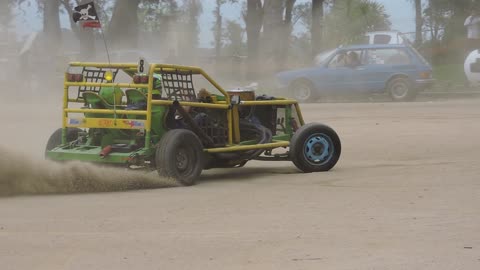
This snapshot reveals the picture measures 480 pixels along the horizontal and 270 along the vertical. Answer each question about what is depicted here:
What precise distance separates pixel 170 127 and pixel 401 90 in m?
15.5

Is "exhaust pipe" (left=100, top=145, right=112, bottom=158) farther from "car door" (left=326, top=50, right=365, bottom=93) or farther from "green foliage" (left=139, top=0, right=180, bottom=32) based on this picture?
"green foliage" (left=139, top=0, right=180, bottom=32)

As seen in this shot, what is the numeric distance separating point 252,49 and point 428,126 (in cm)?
2045

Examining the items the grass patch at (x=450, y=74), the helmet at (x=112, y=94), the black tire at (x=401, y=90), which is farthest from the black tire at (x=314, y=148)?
the grass patch at (x=450, y=74)

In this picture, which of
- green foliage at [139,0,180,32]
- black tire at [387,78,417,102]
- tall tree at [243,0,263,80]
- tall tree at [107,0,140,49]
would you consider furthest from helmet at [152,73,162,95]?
green foliage at [139,0,180,32]

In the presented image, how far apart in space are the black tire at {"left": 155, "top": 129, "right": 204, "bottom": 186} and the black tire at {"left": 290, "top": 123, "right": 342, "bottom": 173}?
4.56ft

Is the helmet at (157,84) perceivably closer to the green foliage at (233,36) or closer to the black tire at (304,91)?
the black tire at (304,91)

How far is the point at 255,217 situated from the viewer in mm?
7891

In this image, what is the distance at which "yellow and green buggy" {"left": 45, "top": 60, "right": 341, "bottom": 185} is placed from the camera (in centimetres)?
984

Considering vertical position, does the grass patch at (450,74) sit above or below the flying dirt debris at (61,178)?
above

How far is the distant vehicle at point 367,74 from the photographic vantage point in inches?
976

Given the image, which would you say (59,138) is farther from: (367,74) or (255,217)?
(367,74)

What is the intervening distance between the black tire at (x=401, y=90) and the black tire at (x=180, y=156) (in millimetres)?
15410

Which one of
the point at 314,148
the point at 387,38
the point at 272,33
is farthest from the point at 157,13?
the point at 314,148

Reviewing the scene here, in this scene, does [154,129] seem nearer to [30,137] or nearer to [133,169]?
[133,169]
